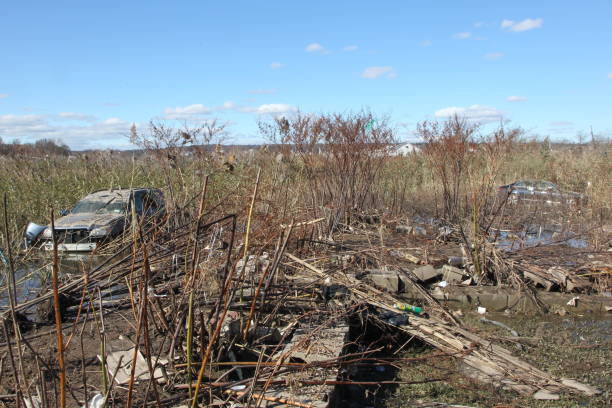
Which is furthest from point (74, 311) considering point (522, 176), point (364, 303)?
point (522, 176)

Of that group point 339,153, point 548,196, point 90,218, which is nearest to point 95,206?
point 90,218

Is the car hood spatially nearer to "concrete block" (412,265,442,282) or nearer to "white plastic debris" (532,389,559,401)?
"concrete block" (412,265,442,282)

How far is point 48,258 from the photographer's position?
7121 millimetres

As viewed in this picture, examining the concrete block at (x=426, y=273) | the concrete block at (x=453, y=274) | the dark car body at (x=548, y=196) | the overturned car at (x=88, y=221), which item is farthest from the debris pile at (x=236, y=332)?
the dark car body at (x=548, y=196)

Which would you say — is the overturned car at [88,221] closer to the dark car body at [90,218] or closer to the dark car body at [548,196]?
the dark car body at [90,218]

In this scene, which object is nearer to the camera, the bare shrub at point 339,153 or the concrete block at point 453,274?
the concrete block at point 453,274

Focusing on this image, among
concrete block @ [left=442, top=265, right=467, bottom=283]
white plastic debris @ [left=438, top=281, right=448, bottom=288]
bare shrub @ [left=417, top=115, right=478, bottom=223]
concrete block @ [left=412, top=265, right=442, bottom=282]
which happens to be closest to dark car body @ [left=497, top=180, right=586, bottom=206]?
bare shrub @ [left=417, top=115, right=478, bottom=223]

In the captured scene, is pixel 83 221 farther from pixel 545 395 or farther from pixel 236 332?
pixel 545 395

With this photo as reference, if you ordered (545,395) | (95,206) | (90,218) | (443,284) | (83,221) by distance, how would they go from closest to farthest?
(545,395) < (443,284) < (83,221) < (90,218) < (95,206)

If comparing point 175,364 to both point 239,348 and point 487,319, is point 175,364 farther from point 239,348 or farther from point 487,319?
point 487,319

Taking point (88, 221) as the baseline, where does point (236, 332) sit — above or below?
below

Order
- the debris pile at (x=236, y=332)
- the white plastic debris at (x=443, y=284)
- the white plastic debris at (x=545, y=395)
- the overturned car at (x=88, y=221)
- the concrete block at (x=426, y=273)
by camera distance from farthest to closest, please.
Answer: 1. the overturned car at (x=88, y=221)
2. the concrete block at (x=426, y=273)
3. the white plastic debris at (x=443, y=284)
4. the white plastic debris at (x=545, y=395)
5. the debris pile at (x=236, y=332)

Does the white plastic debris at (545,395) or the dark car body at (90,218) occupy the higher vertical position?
the dark car body at (90,218)

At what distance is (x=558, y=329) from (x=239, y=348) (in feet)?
14.5
